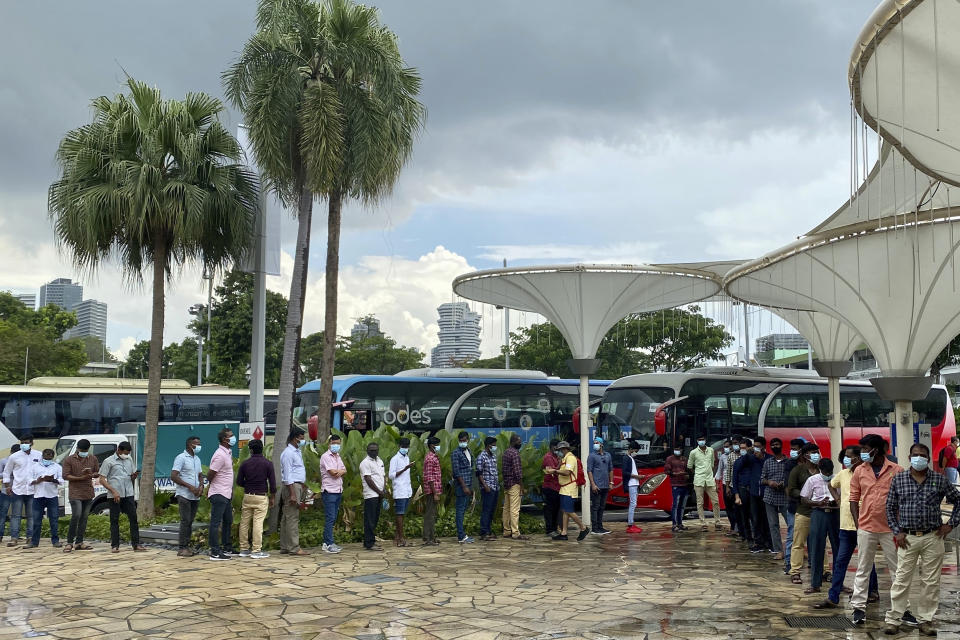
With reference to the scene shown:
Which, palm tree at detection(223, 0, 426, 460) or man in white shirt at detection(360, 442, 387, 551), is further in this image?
palm tree at detection(223, 0, 426, 460)

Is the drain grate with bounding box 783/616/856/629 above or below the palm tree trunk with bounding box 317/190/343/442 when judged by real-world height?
below

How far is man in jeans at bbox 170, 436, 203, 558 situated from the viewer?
11.5 meters

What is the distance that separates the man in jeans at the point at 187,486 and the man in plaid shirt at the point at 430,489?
3.27 meters

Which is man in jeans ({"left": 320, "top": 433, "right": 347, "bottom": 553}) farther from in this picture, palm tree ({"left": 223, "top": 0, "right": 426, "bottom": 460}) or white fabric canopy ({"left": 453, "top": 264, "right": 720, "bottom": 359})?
white fabric canopy ({"left": 453, "top": 264, "right": 720, "bottom": 359})

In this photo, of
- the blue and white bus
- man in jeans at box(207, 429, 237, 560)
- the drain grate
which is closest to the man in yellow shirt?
man in jeans at box(207, 429, 237, 560)

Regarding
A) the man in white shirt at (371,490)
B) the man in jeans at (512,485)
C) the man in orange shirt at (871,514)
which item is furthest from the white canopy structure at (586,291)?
the man in orange shirt at (871,514)

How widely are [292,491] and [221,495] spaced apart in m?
0.95

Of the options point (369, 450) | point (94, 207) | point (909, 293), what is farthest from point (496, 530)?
point (94, 207)

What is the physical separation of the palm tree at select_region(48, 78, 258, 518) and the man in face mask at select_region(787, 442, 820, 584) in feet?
35.3

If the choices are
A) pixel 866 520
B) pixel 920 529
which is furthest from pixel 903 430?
pixel 920 529

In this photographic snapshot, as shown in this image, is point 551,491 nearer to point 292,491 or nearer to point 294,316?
point 292,491

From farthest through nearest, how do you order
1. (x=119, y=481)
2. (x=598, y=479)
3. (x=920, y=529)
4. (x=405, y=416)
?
(x=405, y=416) < (x=598, y=479) < (x=119, y=481) < (x=920, y=529)

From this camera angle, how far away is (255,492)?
11.5m

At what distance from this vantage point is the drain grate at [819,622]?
7.82m
